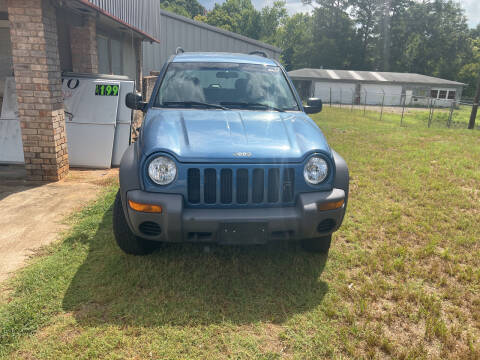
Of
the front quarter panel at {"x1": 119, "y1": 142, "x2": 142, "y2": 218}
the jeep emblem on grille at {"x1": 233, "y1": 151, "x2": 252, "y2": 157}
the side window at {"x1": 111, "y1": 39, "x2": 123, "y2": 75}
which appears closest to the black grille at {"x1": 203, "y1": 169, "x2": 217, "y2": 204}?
the jeep emblem on grille at {"x1": 233, "y1": 151, "x2": 252, "y2": 157}

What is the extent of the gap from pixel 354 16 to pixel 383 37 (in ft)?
20.9

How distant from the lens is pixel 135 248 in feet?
10.9

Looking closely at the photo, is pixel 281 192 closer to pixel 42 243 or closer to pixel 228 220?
pixel 228 220

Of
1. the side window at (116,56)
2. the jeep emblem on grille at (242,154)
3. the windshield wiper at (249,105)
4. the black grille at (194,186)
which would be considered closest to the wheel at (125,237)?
the black grille at (194,186)

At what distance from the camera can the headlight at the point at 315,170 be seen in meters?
2.88

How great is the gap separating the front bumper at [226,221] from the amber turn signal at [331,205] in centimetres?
2

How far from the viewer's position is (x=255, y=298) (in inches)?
115

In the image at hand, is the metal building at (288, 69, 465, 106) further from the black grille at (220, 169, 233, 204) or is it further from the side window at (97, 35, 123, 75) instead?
the black grille at (220, 169, 233, 204)

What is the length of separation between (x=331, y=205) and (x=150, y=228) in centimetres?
143

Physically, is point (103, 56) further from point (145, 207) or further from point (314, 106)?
point (145, 207)

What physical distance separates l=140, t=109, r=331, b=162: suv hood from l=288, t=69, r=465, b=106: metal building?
116 feet

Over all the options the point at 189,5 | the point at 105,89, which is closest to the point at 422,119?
the point at 105,89

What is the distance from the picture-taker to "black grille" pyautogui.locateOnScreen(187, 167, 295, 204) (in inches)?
109

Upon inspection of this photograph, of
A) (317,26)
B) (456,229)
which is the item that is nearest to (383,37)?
(317,26)
